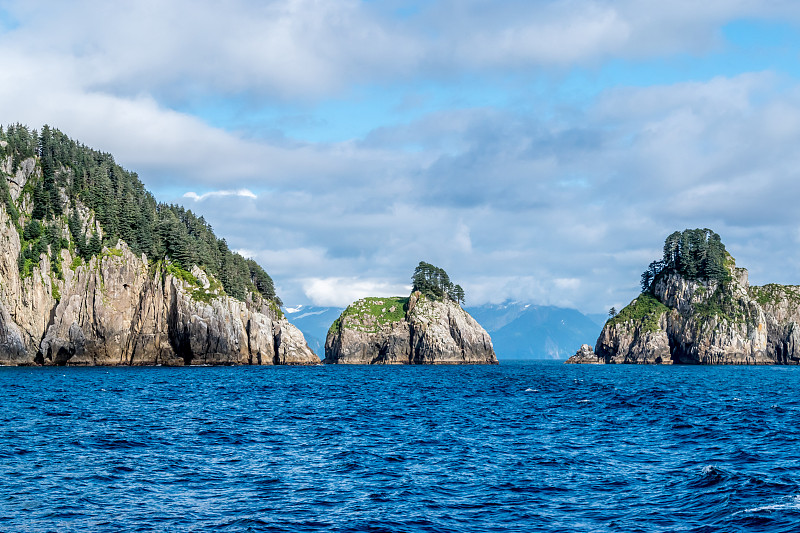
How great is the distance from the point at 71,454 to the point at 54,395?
41864 mm

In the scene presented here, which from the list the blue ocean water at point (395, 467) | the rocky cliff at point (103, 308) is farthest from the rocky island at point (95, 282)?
the blue ocean water at point (395, 467)

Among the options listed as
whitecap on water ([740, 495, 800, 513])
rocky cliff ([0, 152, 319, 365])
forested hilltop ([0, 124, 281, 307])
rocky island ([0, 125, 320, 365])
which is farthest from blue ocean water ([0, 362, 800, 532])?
forested hilltop ([0, 124, 281, 307])

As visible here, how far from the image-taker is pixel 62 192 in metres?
169

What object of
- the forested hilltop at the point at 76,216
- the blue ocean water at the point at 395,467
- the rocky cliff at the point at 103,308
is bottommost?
the blue ocean water at the point at 395,467

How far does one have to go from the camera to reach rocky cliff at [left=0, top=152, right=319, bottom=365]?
479 ft

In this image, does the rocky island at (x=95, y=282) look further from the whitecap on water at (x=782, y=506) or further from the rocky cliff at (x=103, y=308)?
the whitecap on water at (x=782, y=506)

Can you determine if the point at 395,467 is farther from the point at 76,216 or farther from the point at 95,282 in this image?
the point at 76,216

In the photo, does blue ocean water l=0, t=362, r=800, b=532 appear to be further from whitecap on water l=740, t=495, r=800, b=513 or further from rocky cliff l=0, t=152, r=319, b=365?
rocky cliff l=0, t=152, r=319, b=365

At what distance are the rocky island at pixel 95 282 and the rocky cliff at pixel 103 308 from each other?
24 cm

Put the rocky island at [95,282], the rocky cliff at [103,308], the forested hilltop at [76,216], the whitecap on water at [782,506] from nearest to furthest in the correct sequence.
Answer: the whitecap on water at [782,506] < the rocky cliff at [103,308] < the rocky island at [95,282] < the forested hilltop at [76,216]

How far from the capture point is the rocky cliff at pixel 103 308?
146000 millimetres

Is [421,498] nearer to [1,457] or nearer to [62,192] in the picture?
[1,457]

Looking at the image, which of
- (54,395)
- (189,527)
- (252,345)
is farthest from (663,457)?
(252,345)

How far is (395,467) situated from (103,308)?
136997mm
